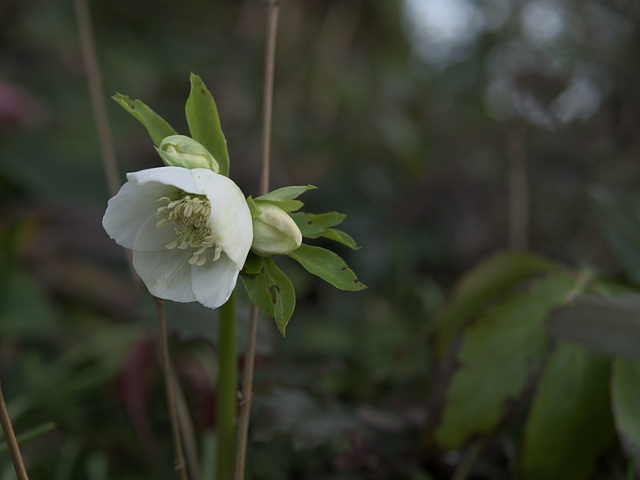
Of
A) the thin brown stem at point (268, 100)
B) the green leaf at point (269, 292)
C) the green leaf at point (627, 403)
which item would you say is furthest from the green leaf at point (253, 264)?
the green leaf at point (627, 403)

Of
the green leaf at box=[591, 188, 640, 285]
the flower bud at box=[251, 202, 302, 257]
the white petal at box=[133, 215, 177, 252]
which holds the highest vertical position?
the flower bud at box=[251, 202, 302, 257]

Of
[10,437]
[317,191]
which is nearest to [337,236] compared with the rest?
[10,437]

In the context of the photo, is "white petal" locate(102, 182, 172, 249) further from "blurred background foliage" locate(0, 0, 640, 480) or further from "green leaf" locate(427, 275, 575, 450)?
"green leaf" locate(427, 275, 575, 450)

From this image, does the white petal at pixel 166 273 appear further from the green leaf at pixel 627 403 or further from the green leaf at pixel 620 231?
the green leaf at pixel 620 231

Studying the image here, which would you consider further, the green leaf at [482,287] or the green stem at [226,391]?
the green leaf at [482,287]

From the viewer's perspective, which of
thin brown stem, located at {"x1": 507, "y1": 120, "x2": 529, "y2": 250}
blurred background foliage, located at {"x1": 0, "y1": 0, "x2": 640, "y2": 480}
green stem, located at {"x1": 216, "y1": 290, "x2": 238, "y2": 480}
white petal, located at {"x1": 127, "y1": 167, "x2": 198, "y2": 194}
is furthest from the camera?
thin brown stem, located at {"x1": 507, "y1": 120, "x2": 529, "y2": 250}

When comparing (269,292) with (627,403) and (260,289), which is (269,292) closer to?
(260,289)

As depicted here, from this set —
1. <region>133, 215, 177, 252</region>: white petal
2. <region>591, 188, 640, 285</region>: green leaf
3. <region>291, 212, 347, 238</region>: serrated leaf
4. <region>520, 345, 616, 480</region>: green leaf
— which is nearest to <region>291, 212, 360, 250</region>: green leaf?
<region>291, 212, 347, 238</region>: serrated leaf
